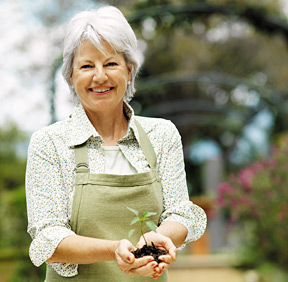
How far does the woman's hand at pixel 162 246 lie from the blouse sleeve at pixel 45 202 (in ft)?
0.78

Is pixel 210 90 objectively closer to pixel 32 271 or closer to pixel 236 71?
pixel 236 71

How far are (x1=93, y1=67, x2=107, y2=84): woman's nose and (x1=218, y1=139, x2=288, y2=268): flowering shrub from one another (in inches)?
196

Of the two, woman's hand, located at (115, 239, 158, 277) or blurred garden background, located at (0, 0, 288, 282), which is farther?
blurred garden background, located at (0, 0, 288, 282)

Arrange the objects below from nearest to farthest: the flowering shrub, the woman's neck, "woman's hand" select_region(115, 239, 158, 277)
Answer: "woman's hand" select_region(115, 239, 158, 277), the woman's neck, the flowering shrub

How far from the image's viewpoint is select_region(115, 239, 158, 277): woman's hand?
1.41 meters

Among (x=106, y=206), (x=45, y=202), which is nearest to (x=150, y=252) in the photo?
(x=106, y=206)

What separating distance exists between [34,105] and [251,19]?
4368 millimetres

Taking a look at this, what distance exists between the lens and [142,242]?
1521 millimetres

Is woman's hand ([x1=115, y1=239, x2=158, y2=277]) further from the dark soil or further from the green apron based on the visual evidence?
the green apron

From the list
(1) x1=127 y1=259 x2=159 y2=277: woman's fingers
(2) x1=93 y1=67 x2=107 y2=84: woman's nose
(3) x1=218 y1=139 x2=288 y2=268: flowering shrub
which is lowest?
(3) x1=218 y1=139 x2=288 y2=268: flowering shrub

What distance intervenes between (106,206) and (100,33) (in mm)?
548

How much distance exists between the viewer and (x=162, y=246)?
1.53 metres

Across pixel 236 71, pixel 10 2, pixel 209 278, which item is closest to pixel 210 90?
pixel 236 71

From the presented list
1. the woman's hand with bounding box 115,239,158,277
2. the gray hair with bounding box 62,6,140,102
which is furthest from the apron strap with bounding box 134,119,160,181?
the woman's hand with bounding box 115,239,158,277
